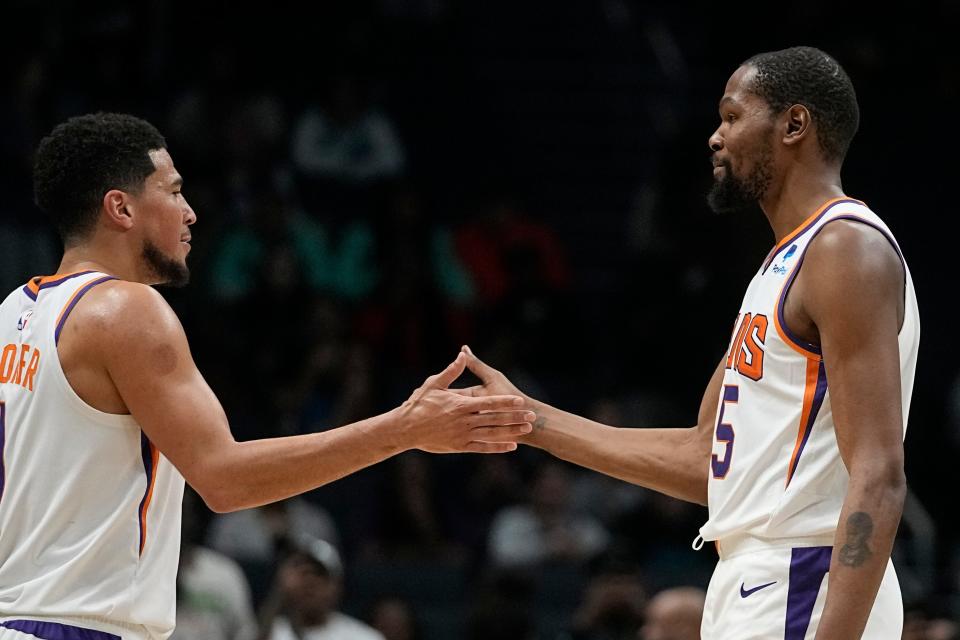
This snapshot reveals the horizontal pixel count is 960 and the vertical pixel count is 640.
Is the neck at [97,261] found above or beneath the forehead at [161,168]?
beneath

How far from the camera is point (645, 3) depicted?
16250 millimetres

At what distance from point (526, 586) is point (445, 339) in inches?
118

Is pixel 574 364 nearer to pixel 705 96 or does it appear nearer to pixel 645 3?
pixel 705 96

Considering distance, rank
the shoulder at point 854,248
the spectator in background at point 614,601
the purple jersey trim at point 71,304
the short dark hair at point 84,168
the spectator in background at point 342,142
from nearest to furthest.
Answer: the shoulder at point 854,248 → the purple jersey trim at point 71,304 → the short dark hair at point 84,168 → the spectator in background at point 614,601 → the spectator in background at point 342,142

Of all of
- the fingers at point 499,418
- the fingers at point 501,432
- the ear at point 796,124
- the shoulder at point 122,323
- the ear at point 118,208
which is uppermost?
the ear at point 796,124

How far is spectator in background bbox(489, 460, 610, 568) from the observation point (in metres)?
10.5

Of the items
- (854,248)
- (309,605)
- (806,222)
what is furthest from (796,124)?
(309,605)

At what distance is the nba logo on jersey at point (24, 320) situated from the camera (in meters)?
4.38

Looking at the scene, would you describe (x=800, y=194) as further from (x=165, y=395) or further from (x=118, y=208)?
(x=118, y=208)

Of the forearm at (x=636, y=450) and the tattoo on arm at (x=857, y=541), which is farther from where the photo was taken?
the forearm at (x=636, y=450)

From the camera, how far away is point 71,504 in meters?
4.20

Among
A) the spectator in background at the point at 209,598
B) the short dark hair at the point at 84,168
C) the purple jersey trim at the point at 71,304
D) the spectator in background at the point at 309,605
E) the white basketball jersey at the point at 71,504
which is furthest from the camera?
the spectator in background at the point at 209,598

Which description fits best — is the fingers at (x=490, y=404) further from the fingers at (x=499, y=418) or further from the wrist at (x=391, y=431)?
the wrist at (x=391, y=431)

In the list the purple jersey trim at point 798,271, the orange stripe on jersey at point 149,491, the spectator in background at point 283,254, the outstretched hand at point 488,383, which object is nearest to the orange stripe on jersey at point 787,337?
the purple jersey trim at point 798,271
